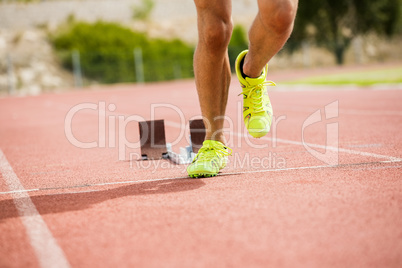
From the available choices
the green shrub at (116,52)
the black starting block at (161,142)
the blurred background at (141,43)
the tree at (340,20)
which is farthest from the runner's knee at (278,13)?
the tree at (340,20)

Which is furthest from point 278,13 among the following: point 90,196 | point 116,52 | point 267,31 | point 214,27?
point 116,52

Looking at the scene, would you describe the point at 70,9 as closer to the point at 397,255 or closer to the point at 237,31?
the point at 237,31

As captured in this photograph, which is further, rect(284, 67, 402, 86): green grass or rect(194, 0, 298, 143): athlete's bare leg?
rect(284, 67, 402, 86): green grass

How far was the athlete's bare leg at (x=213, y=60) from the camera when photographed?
10.5 feet

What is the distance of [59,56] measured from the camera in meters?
33.7

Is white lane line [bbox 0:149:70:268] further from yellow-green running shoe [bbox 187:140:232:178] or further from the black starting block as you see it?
the black starting block

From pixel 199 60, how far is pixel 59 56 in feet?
104

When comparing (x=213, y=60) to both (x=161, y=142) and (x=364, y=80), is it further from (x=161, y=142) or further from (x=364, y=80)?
(x=364, y=80)

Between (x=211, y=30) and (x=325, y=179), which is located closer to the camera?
(x=325, y=179)

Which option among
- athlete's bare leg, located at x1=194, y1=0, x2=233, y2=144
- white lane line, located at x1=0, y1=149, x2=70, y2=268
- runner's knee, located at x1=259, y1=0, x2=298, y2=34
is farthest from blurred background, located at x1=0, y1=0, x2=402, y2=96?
white lane line, located at x1=0, y1=149, x2=70, y2=268

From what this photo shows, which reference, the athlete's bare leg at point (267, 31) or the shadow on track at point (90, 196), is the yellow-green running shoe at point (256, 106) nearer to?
the athlete's bare leg at point (267, 31)

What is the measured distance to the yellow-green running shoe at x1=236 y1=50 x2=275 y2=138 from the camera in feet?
10.4

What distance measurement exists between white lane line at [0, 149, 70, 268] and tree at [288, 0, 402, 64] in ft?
131

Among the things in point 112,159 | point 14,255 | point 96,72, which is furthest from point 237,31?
point 14,255
